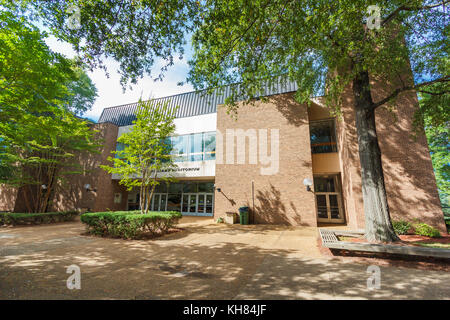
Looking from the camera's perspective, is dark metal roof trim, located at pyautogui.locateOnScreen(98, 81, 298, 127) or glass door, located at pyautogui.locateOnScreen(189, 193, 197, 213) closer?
dark metal roof trim, located at pyautogui.locateOnScreen(98, 81, 298, 127)

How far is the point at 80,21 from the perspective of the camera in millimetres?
4246

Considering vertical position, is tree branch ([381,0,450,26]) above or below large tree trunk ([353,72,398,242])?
above

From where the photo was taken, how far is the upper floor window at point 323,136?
515 inches

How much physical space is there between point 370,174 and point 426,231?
14.4 ft

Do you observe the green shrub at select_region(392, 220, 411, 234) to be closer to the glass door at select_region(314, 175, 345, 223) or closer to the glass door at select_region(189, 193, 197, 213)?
the glass door at select_region(314, 175, 345, 223)

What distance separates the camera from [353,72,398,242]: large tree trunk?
5900 millimetres

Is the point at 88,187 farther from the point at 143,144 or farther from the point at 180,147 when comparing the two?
the point at 143,144

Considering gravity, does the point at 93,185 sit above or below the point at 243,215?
above

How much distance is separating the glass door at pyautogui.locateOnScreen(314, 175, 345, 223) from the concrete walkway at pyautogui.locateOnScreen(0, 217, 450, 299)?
8298mm

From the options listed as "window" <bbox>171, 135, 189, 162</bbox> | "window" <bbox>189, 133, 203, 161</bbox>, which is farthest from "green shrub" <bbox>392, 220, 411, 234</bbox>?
"window" <bbox>171, 135, 189, 162</bbox>

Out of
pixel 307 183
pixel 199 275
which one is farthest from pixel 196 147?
pixel 199 275

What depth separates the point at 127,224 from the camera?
7637 millimetres

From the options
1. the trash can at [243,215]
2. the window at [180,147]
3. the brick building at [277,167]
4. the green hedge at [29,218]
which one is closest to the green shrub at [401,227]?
the brick building at [277,167]
